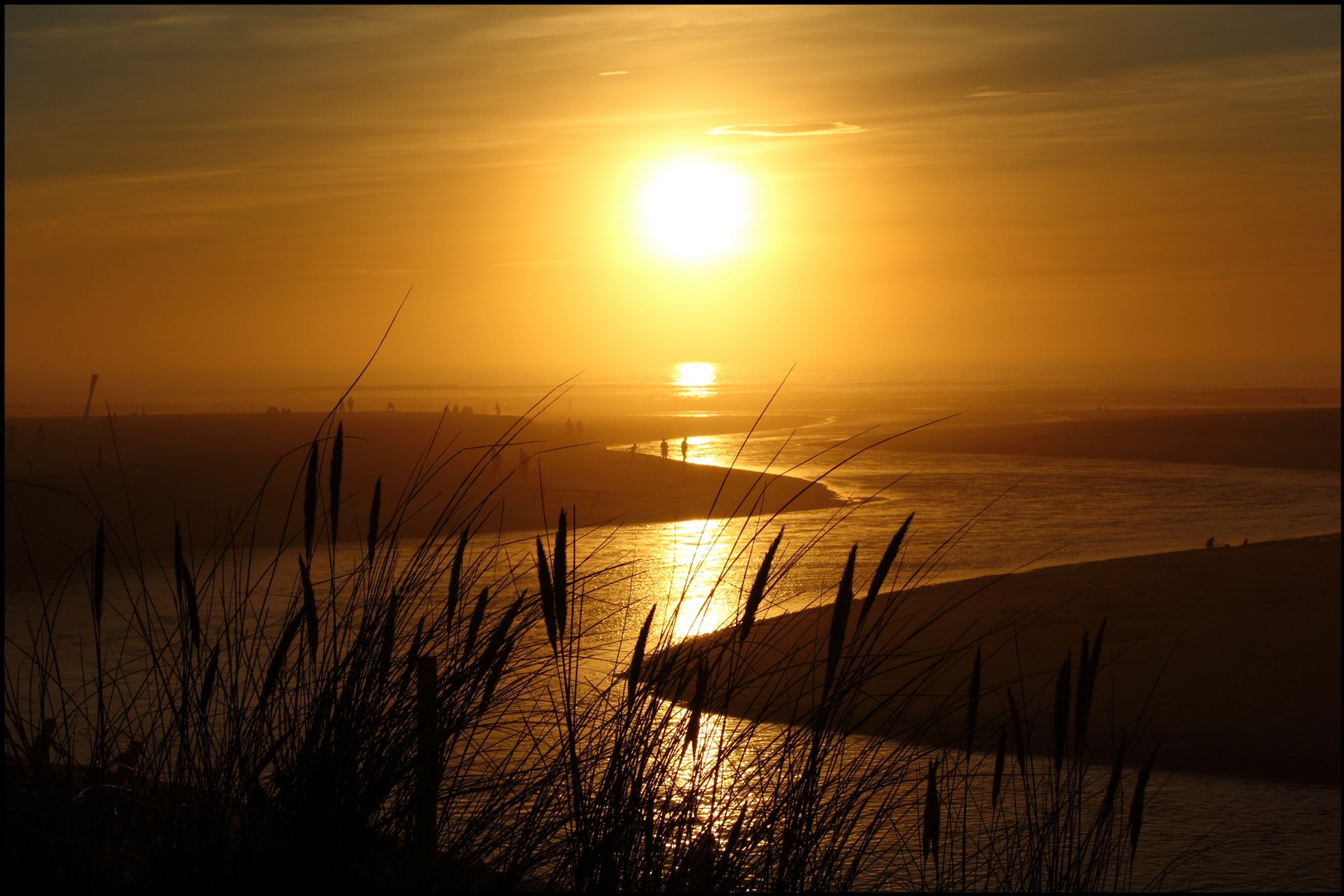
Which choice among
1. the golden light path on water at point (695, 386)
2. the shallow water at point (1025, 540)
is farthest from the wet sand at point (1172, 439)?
the golden light path on water at point (695, 386)

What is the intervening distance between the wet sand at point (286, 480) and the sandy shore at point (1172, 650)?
444cm

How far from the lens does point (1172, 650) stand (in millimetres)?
7363

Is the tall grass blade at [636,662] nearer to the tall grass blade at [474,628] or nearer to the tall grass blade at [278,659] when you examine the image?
the tall grass blade at [474,628]

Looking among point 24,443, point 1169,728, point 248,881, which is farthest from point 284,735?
point 24,443

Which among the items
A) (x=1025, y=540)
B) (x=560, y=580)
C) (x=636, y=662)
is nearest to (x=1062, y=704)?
(x=636, y=662)

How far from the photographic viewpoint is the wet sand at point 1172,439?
114 ft

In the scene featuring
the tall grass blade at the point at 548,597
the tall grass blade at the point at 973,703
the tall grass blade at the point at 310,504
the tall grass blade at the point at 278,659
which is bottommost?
the tall grass blade at the point at 973,703

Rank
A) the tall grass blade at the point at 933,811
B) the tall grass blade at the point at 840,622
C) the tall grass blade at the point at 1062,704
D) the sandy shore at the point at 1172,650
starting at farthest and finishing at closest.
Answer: the sandy shore at the point at 1172,650 < the tall grass blade at the point at 933,811 < the tall grass blade at the point at 1062,704 < the tall grass blade at the point at 840,622

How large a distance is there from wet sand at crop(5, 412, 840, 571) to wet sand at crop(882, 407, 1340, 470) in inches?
585

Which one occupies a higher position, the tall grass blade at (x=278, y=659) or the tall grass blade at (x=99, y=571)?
the tall grass blade at (x=99, y=571)

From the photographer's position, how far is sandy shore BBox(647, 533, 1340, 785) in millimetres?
8692

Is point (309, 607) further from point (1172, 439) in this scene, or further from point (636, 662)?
point (1172, 439)

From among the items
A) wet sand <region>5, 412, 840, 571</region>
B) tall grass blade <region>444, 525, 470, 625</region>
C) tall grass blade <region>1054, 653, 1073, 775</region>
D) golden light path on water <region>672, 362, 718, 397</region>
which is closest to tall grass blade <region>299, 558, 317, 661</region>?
tall grass blade <region>444, 525, 470, 625</region>

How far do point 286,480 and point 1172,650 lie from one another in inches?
822
